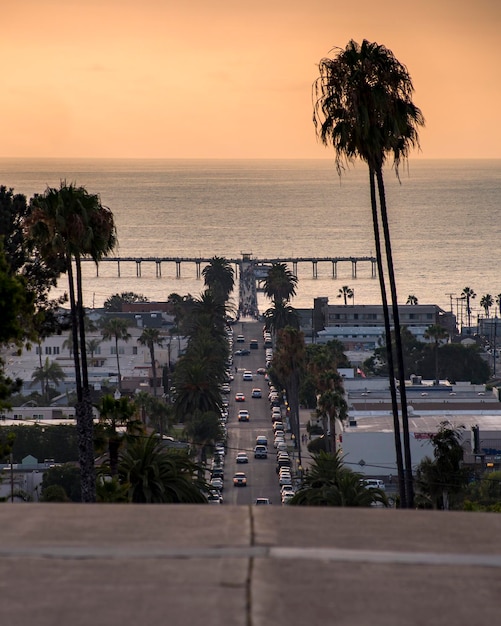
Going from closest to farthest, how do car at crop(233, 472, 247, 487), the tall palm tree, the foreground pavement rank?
1. the foreground pavement
2. the tall palm tree
3. car at crop(233, 472, 247, 487)

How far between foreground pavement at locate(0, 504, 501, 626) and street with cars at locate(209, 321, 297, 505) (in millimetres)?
50870

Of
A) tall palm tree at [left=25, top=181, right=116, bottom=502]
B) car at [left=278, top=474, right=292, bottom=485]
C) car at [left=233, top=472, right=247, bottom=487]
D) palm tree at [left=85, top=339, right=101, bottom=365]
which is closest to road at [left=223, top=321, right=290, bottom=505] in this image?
car at [left=233, top=472, right=247, bottom=487]

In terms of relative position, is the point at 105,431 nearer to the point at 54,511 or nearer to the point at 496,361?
the point at 54,511

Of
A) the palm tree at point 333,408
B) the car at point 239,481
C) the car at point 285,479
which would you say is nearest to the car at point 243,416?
the palm tree at point 333,408

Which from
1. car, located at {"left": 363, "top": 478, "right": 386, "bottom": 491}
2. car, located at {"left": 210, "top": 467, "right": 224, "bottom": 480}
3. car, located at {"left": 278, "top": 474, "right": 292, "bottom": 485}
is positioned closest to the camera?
car, located at {"left": 363, "top": 478, "right": 386, "bottom": 491}

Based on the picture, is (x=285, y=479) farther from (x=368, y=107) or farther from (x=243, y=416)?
(x=368, y=107)

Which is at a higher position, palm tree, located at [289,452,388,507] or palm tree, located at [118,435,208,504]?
palm tree, located at [118,435,208,504]

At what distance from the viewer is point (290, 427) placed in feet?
290

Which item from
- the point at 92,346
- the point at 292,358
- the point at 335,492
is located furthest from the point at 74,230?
the point at 92,346

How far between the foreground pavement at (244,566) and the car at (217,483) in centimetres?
5464

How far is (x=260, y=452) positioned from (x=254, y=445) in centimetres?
340

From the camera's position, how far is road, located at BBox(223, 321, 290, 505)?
65.4 m

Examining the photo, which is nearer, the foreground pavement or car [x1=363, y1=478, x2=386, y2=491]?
the foreground pavement

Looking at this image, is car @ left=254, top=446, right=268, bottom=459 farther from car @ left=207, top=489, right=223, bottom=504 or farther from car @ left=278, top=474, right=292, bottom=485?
car @ left=207, top=489, right=223, bottom=504
